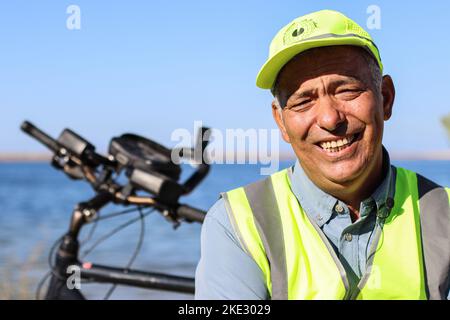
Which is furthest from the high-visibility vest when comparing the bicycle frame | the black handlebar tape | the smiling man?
the black handlebar tape

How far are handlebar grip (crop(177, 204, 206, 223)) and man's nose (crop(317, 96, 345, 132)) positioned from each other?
178cm

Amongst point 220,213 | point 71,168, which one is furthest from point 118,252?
point 220,213

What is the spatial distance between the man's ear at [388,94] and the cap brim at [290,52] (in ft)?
0.33

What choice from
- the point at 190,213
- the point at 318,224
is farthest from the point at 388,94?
the point at 190,213

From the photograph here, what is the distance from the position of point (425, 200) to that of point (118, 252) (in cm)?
846

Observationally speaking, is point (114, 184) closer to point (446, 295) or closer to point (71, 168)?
point (71, 168)

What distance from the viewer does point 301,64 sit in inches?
84.9

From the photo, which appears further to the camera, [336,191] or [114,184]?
[114,184]

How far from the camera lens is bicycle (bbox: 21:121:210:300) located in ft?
12.6

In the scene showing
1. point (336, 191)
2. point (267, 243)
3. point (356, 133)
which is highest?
point (356, 133)

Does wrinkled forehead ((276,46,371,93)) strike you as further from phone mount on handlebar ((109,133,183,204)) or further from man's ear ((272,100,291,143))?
phone mount on handlebar ((109,133,183,204))

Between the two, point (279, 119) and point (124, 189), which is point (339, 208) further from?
point (124, 189)

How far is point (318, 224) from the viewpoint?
220 cm

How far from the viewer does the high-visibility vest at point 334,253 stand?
82.0 inches
